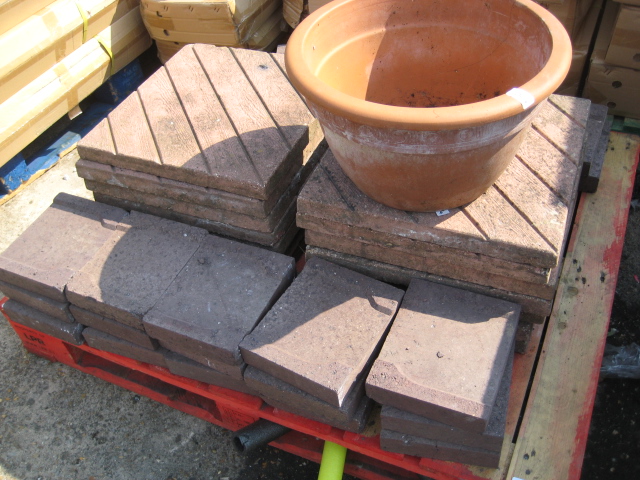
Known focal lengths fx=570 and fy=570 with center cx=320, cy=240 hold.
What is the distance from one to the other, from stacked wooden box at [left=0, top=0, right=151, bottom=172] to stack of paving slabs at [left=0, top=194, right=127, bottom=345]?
1129 mm

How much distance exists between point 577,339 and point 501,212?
708 mm

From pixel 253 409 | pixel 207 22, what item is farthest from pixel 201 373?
pixel 207 22

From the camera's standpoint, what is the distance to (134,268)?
2.31 metres

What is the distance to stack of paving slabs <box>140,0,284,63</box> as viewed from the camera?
3.75m

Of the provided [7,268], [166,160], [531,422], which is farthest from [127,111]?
[531,422]

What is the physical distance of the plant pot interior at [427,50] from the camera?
6.72ft

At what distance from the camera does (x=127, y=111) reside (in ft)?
8.59

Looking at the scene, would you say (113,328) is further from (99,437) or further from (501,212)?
(501,212)

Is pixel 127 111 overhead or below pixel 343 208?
overhead

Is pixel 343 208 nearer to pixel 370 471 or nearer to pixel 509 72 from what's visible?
pixel 509 72

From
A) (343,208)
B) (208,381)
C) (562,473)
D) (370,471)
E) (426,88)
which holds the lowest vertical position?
(370,471)

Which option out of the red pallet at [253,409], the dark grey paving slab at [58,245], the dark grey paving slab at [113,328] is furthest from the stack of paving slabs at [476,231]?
the dark grey paving slab at [58,245]

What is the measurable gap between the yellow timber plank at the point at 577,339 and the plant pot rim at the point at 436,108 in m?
1.11

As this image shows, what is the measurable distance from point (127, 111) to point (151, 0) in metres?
1.56
